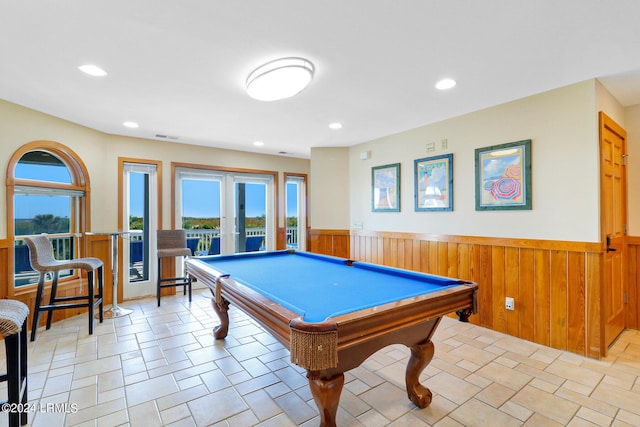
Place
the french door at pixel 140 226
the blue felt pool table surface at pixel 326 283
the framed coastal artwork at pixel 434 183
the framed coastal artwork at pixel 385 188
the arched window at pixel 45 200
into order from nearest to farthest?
the blue felt pool table surface at pixel 326 283, the arched window at pixel 45 200, the framed coastal artwork at pixel 434 183, the framed coastal artwork at pixel 385 188, the french door at pixel 140 226

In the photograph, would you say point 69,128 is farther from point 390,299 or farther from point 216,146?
point 390,299

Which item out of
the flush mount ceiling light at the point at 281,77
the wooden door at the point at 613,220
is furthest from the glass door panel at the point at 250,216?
the wooden door at the point at 613,220

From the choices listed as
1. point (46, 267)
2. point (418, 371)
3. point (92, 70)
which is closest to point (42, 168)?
point (46, 267)

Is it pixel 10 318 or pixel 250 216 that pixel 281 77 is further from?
pixel 250 216

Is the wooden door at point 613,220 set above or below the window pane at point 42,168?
below

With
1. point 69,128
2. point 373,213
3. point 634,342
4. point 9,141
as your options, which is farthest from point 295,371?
point 69,128

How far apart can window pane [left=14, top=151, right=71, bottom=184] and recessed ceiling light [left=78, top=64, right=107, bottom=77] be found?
70.0 inches

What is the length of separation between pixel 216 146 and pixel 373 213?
2.85m

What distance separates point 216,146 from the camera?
516 cm

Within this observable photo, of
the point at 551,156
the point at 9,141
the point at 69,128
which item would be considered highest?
the point at 69,128

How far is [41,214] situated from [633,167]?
6.62 meters

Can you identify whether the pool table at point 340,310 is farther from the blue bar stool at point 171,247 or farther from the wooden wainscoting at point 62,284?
the wooden wainscoting at point 62,284

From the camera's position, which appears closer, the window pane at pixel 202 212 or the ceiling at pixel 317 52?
the ceiling at pixel 317 52

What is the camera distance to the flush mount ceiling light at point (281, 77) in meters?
2.26
